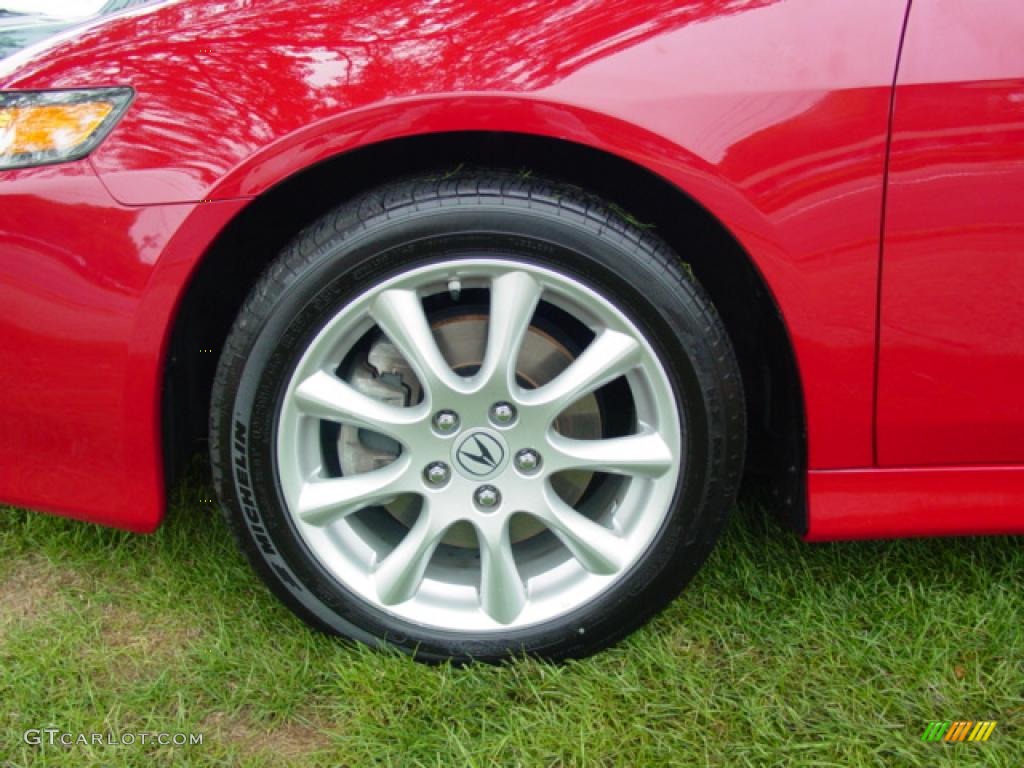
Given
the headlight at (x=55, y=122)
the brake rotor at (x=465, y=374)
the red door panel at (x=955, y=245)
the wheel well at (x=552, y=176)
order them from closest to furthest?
the red door panel at (x=955, y=245) → the headlight at (x=55, y=122) → the wheel well at (x=552, y=176) → the brake rotor at (x=465, y=374)

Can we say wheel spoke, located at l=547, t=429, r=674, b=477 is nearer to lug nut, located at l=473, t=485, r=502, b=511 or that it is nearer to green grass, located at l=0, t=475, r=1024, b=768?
lug nut, located at l=473, t=485, r=502, b=511

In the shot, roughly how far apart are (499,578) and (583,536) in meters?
0.17

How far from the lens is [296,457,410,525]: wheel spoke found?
5.08 ft

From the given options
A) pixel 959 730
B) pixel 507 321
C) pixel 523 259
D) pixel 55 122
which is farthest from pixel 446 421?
pixel 959 730

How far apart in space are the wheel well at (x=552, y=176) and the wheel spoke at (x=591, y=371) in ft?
0.78

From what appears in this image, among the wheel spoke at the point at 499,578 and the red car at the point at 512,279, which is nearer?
the red car at the point at 512,279

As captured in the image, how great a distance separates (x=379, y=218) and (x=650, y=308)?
462 millimetres

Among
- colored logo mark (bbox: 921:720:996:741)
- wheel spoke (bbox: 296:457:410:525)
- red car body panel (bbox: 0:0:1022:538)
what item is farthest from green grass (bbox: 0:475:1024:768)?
red car body panel (bbox: 0:0:1022:538)

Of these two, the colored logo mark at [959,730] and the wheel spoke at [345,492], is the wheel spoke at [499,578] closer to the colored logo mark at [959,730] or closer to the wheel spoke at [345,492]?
the wheel spoke at [345,492]

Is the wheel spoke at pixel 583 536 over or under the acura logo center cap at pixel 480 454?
under

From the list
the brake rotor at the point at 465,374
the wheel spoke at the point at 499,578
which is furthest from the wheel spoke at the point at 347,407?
the wheel spoke at the point at 499,578

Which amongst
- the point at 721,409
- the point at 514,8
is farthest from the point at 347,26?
the point at 721,409

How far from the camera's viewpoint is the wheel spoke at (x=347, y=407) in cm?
149

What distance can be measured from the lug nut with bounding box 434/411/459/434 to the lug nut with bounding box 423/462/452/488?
0.21 ft
